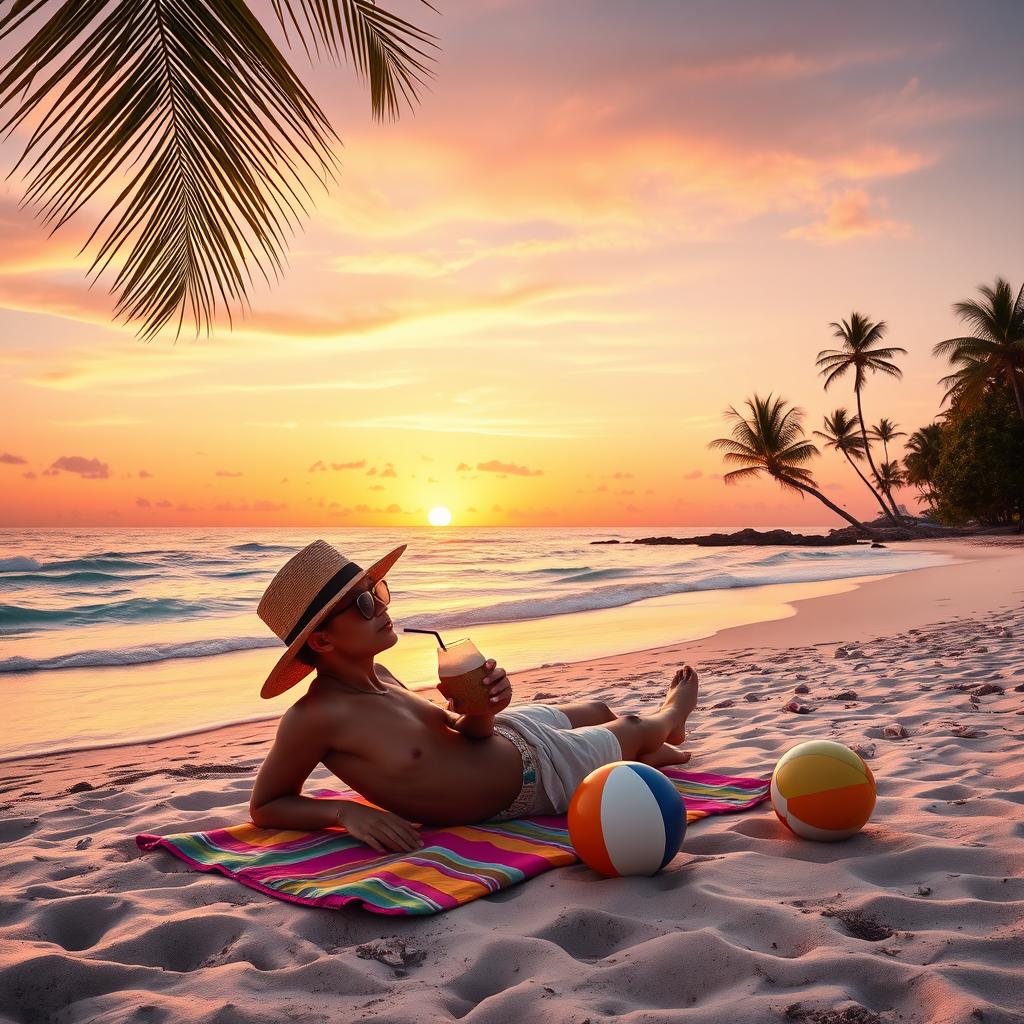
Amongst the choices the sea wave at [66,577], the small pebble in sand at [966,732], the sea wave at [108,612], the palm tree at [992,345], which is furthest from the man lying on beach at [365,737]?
the palm tree at [992,345]

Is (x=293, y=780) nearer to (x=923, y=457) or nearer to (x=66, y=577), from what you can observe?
(x=66, y=577)

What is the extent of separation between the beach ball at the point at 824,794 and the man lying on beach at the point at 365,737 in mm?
1000

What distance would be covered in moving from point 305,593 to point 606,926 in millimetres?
1567

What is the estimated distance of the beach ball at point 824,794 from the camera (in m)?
3.01

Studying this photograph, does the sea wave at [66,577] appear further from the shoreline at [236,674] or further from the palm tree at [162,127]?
the palm tree at [162,127]

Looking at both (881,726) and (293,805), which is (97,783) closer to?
(293,805)

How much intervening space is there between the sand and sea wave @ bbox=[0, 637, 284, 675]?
242 inches

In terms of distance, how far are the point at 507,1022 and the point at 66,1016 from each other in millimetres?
1141

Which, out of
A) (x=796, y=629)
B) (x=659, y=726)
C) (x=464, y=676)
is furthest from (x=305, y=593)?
(x=796, y=629)

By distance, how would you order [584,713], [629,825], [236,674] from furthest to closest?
[236,674] < [584,713] < [629,825]

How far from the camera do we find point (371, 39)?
4848 mm

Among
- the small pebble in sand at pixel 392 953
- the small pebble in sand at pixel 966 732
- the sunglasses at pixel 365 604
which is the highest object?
the sunglasses at pixel 365 604

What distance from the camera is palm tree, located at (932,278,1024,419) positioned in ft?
117

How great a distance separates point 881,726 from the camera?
4.65 meters
